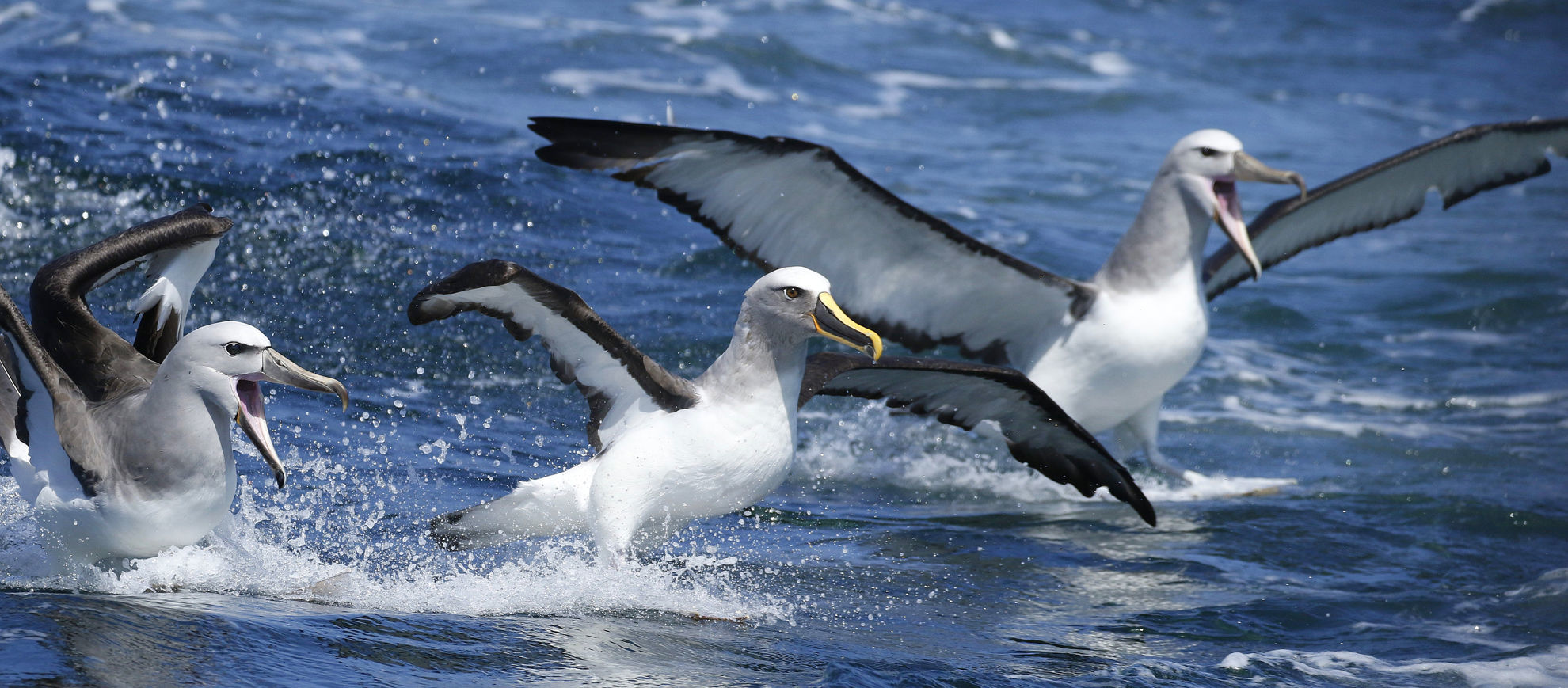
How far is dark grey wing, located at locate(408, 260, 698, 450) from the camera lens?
18.8 ft

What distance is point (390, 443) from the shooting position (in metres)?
8.12

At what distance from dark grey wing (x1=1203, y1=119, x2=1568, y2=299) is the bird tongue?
6.65 metres

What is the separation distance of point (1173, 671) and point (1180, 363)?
334 cm

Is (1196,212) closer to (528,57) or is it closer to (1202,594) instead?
(1202,594)

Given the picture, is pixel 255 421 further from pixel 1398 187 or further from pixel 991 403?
pixel 1398 187

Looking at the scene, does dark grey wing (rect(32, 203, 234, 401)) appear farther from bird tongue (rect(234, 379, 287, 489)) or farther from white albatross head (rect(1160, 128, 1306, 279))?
white albatross head (rect(1160, 128, 1306, 279))

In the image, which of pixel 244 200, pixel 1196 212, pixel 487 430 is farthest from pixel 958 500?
pixel 244 200

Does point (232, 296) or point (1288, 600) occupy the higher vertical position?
point (232, 296)

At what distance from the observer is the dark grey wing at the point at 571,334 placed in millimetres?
5727

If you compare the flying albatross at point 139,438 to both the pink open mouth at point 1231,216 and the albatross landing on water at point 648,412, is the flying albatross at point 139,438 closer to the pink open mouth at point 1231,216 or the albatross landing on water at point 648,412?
the albatross landing on water at point 648,412

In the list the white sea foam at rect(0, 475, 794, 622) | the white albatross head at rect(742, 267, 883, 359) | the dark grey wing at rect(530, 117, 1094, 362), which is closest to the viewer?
the white sea foam at rect(0, 475, 794, 622)

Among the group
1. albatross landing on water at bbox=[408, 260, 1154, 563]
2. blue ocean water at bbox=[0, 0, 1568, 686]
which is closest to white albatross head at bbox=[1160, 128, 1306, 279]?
blue ocean water at bbox=[0, 0, 1568, 686]

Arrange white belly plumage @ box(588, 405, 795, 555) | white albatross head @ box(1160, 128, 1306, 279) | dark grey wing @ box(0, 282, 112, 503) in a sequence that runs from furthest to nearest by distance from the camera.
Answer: white albatross head @ box(1160, 128, 1306, 279), white belly plumage @ box(588, 405, 795, 555), dark grey wing @ box(0, 282, 112, 503)

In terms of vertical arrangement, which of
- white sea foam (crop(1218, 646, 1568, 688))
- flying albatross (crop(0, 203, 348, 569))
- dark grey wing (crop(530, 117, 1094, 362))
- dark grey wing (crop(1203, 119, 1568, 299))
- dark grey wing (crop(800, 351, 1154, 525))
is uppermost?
dark grey wing (crop(1203, 119, 1568, 299))
